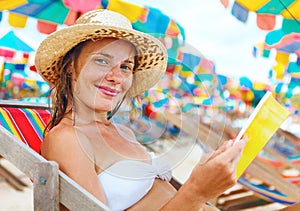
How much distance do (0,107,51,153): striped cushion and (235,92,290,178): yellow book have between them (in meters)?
0.80

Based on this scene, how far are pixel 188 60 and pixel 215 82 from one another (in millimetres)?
68

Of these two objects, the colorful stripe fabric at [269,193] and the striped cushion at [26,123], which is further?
the colorful stripe fabric at [269,193]

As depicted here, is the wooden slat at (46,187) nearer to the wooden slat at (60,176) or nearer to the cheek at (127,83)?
the wooden slat at (60,176)

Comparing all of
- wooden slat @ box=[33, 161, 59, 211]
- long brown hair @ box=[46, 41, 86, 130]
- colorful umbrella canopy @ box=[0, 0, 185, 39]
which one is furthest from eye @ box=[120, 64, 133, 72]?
colorful umbrella canopy @ box=[0, 0, 185, 39]

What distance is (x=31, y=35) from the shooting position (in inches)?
167

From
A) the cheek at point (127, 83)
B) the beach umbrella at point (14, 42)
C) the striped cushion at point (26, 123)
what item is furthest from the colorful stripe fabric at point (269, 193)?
the beach umbrella at point (14, 42)

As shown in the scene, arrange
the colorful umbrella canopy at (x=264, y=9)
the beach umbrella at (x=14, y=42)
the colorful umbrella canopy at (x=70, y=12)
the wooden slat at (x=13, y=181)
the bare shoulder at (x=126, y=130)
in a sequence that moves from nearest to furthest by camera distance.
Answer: the bare shoulder at (x=126, y=130)
the colorful umbrella canopy at (x=264, y=9)
the wooden slat at (x=13, y=181)
the colorful umbrella canopy at (x=70, y=12)
the beach umbrella at (x=14, y=42)

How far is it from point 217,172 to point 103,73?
0.35 metres

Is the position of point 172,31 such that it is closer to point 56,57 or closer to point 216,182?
point 56,57

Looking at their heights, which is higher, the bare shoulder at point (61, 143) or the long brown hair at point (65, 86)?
the long brown hair at point (65, 86)

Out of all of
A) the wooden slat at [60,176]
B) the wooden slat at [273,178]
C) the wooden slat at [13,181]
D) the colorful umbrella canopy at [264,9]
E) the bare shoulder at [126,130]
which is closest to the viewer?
the wooden slat at [60,176]

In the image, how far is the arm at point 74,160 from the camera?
0.84 meters

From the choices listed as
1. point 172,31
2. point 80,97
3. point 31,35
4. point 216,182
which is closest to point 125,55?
point 80,97

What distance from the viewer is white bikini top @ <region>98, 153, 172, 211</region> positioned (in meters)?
0.89
